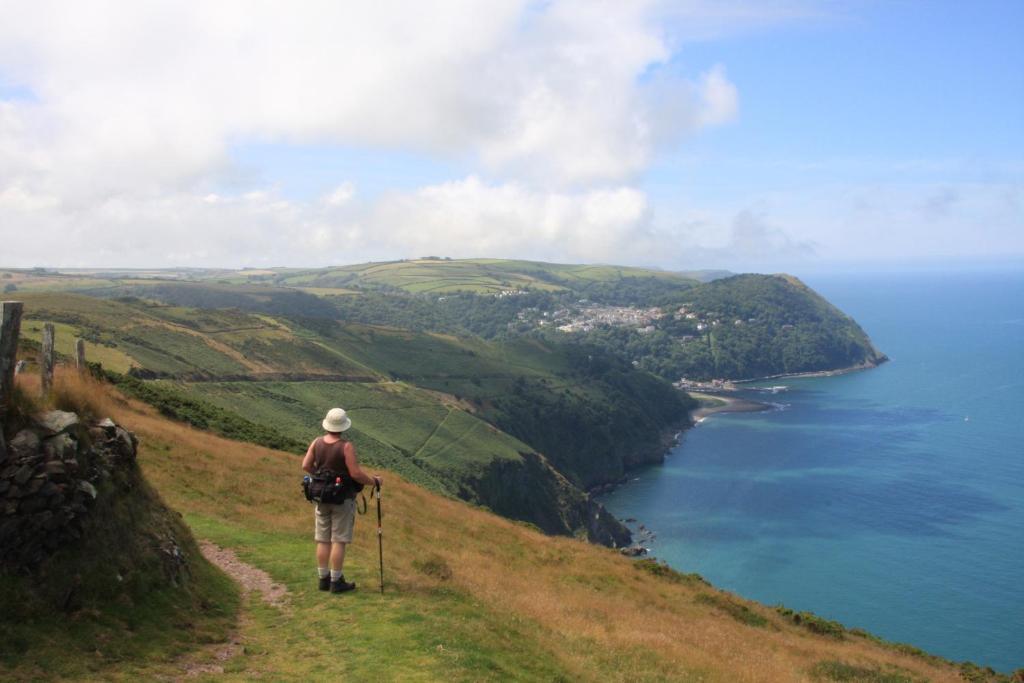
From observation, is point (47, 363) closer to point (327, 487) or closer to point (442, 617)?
point (327, 487)

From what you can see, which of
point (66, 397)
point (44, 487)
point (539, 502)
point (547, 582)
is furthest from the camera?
point (539, 502)

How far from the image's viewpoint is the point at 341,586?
13.5 metres

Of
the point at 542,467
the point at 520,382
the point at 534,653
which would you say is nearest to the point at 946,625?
the point at 542,467

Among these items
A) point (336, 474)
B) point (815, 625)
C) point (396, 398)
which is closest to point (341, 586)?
point (336, 474)

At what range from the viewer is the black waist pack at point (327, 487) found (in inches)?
499

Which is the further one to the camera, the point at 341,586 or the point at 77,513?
the point at 341,586

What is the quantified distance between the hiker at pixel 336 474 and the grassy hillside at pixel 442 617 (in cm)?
100

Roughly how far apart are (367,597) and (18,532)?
5.85 metres

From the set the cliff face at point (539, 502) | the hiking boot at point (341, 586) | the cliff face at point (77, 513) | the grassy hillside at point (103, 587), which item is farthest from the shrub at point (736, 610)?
the cliff face at point (539, 502)

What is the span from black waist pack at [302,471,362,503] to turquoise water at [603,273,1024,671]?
69.3 m

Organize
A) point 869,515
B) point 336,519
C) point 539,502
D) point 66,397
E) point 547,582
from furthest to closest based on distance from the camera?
point 539,502 < point 869,515 < point 547,582 < point 336,519 < point 66,397

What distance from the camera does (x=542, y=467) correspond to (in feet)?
396

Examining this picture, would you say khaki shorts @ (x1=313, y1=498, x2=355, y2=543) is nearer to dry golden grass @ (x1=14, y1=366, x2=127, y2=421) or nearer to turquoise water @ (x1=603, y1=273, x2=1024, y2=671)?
dry golden grass @ (x1=14, y1=366, x2=127, y2=421)

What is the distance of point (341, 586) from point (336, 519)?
153 cm
